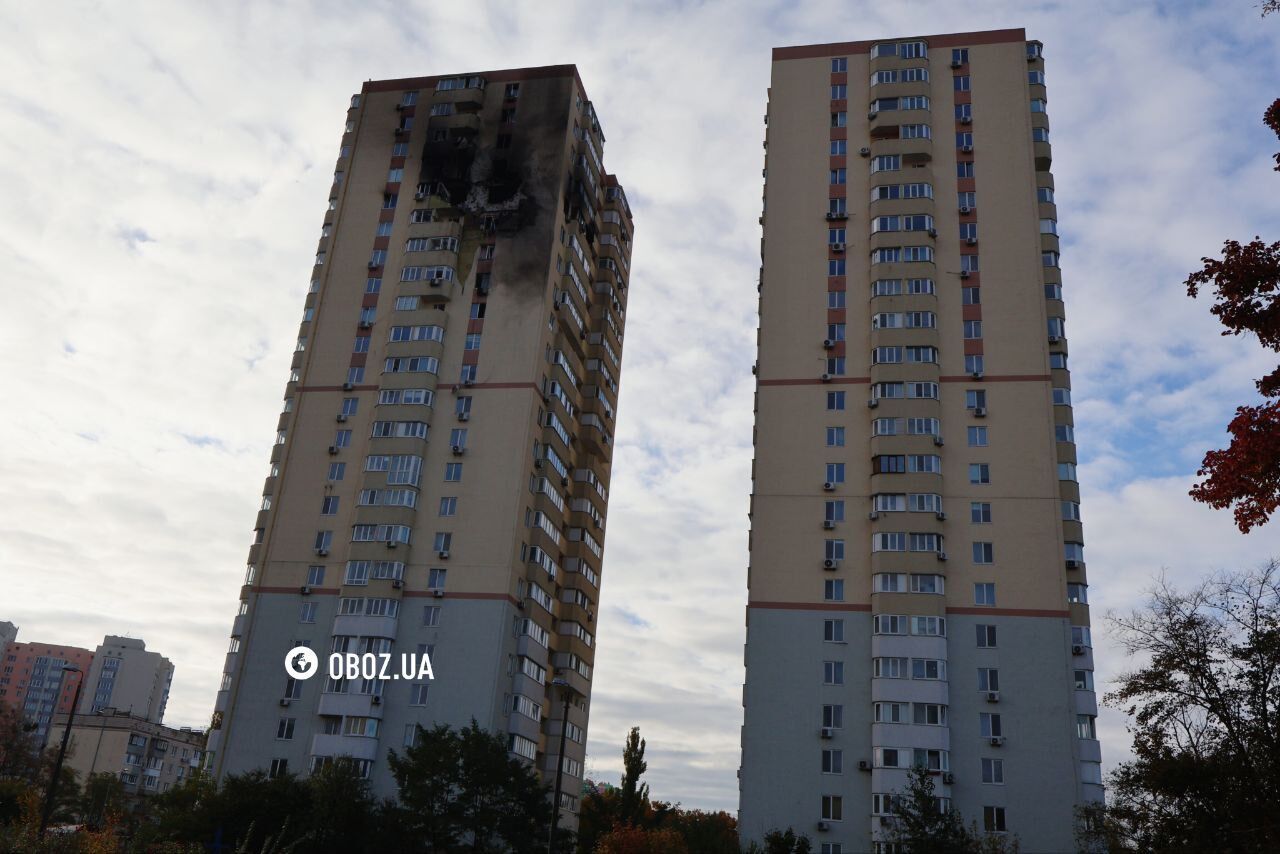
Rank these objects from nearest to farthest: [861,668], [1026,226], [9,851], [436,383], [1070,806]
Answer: [9,851], [1070,806], [861,668], [1026,226], [436,383]

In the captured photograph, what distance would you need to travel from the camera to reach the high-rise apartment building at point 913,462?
60.8 meters

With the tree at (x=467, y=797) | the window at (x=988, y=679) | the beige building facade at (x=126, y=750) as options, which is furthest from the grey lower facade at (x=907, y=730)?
the beige building facade at (x=126, y=750)

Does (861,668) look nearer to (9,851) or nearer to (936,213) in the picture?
(936,213)

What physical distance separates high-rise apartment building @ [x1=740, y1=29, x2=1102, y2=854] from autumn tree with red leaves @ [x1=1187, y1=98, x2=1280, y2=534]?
161 ft

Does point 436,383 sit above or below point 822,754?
above

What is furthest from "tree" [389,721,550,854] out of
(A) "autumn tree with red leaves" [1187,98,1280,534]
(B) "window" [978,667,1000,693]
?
(A) "autumn tree with red leaves" [1187,98,1280,534]

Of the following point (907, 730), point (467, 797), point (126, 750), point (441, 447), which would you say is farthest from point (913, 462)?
point (126, 750)

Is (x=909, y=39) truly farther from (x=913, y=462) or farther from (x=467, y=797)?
(x=467, y=797)

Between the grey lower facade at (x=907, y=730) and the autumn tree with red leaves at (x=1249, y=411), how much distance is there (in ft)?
160

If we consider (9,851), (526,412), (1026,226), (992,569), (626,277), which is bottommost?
(9,851)

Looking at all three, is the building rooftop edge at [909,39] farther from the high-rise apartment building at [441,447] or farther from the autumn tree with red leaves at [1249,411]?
the autumn tree with red leaves at [1249,411]

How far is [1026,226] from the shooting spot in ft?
244

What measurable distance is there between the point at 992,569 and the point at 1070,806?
46.2ft

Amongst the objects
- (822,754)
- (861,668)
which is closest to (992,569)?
(861,668)
